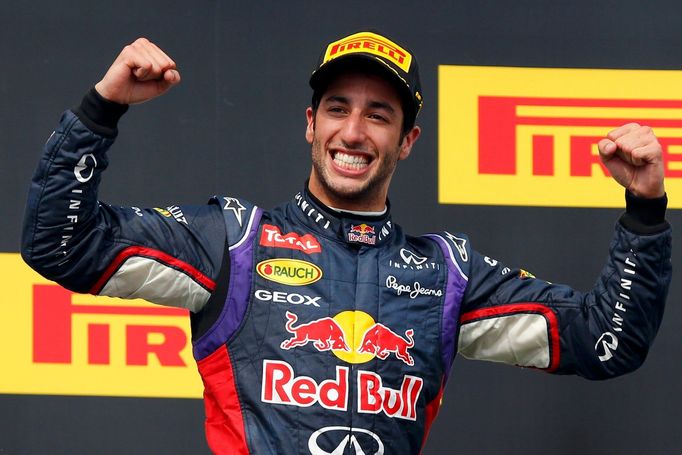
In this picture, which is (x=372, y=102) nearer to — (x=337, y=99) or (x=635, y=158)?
(x=337, y=99)

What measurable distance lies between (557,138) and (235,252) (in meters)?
0.91

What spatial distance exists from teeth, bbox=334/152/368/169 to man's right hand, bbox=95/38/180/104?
0.30 metres

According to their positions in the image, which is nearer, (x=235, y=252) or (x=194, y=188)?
(x=235, y=252)

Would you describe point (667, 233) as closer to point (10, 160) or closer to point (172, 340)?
point (172, 340)

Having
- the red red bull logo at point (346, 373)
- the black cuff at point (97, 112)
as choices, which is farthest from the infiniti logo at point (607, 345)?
the black cuff at point (97, 112)

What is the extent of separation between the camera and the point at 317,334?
1.45 meters

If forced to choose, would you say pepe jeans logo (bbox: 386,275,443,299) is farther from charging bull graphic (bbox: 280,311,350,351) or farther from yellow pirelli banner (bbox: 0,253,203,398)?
yellow pirelli banner (bbox: 0,253,203,398)

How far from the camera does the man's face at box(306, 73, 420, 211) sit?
1.53 m

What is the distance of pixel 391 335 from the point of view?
1480mm

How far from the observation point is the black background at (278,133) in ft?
6.89

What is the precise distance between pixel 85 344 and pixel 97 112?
0.89 metres

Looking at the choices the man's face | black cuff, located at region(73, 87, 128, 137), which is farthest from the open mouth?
black cuff, located at region(73, 87, 128, 137)

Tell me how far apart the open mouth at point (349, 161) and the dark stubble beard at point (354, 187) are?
0.02 metres

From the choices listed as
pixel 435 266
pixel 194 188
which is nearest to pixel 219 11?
pixel 194 188
